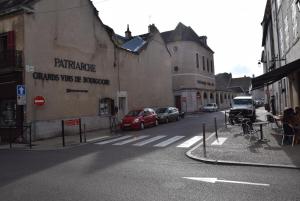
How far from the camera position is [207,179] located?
713 centimetres

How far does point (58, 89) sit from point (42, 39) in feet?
10.5

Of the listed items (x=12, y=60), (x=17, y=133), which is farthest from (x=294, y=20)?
(x=17, y=133)

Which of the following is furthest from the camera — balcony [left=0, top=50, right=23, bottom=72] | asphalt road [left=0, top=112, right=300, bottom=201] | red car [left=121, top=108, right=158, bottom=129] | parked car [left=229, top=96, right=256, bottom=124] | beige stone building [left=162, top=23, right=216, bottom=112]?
beige stone building [left=162, top=23, right=216, bottom=112]

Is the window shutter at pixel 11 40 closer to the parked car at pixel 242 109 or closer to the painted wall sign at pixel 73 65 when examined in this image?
the painted wall sign at pixel 73 65

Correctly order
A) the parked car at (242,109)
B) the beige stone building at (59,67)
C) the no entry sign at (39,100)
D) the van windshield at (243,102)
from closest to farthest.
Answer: the no entry sign at (39,100) < the beige stone building at (59,67) < the parked car at (242,109) < the van windshield at (243,102)

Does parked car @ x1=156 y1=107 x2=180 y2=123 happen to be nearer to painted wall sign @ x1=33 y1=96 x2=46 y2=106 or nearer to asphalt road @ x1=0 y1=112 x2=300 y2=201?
painted wall sign @ x1=33 y1=96 x2=46 y2=106

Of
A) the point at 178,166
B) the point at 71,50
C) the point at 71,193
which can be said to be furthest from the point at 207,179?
the point at 71,50

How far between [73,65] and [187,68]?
27.7 m

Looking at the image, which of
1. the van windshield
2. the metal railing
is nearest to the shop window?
the metal railing

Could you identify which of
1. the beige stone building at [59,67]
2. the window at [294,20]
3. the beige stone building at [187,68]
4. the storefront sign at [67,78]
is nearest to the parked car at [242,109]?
the window at [294,20]

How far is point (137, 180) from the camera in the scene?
23.5ft

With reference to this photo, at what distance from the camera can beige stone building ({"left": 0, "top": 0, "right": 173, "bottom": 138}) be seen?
17.8 metres

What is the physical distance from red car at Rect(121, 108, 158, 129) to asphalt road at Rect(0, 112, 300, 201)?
11.1m

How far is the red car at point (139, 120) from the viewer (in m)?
21.6
